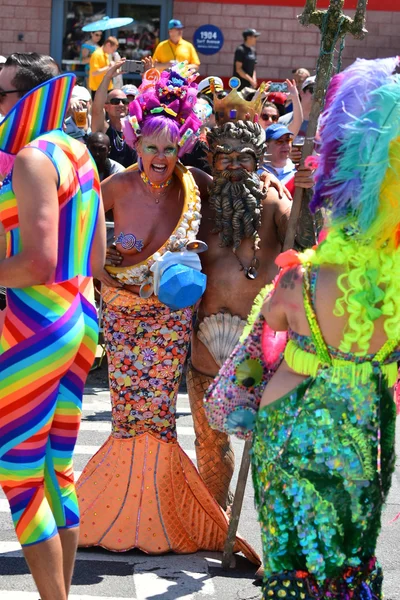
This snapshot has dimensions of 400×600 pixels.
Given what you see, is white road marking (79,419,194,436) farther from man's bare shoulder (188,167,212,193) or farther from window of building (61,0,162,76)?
window of building (61,0,162,76)

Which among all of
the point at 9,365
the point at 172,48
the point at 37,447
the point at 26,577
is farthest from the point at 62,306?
the point at 172,48

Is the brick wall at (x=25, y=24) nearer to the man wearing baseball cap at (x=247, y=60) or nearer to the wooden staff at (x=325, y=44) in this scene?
the man wearing baseball cap at (x=247, y=60)

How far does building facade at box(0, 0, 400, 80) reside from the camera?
15570 mm

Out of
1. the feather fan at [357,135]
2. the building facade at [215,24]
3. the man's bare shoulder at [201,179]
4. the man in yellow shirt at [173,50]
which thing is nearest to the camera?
the feather fan at [357,135]

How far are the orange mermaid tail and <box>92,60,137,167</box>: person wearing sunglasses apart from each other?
4.36 meters

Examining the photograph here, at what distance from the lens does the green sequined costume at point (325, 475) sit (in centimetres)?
299

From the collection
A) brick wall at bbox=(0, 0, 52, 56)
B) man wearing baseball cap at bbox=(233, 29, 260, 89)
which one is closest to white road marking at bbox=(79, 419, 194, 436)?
man wearing baseball cap at bbox=(233, 29, 260, 89)

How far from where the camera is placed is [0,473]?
328 centimetres

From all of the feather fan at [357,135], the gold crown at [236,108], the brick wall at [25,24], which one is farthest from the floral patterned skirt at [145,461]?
the brick wall at [25,24]

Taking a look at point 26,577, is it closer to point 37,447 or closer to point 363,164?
point 37,447

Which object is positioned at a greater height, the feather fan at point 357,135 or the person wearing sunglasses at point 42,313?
the feather fan at point 357,135

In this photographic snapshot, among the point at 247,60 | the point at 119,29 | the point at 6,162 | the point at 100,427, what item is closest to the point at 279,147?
the point at 100,427

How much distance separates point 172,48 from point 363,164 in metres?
10.8

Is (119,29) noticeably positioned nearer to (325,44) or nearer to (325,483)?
(325,44)
